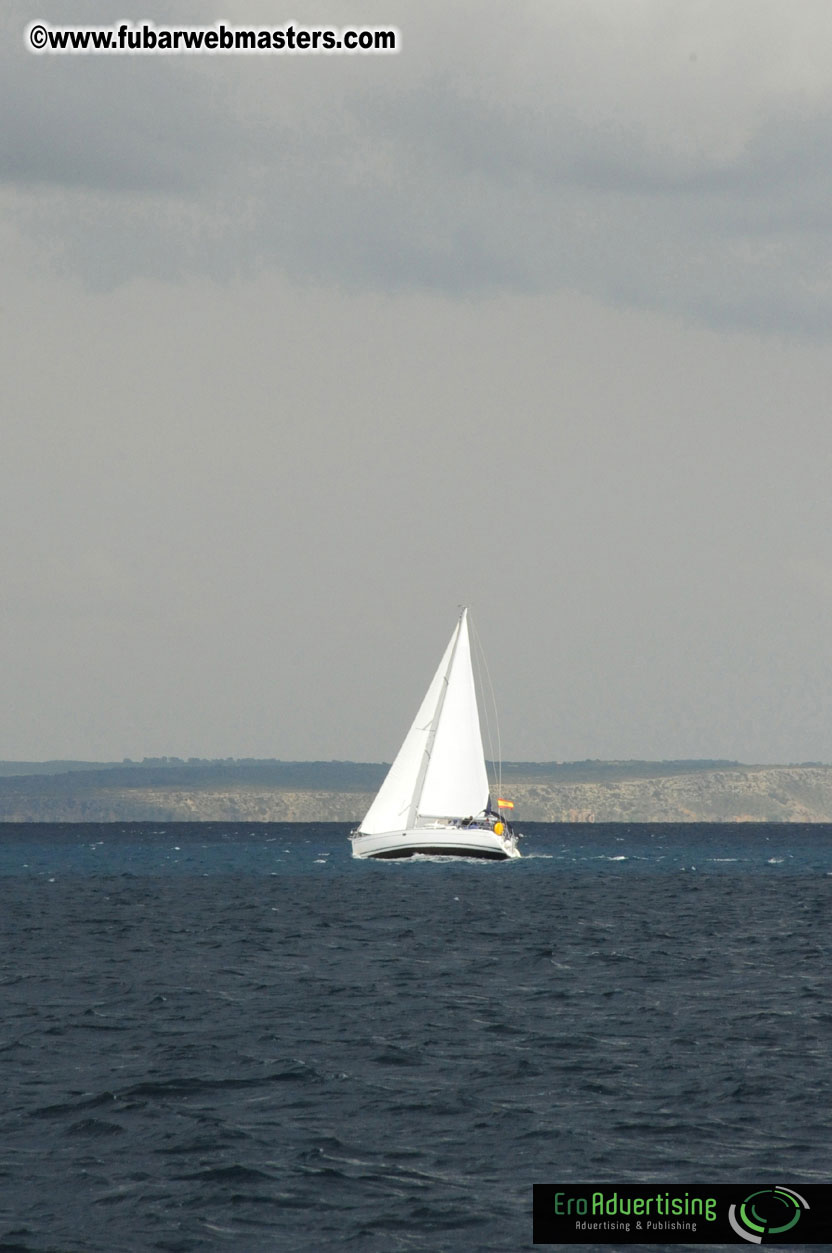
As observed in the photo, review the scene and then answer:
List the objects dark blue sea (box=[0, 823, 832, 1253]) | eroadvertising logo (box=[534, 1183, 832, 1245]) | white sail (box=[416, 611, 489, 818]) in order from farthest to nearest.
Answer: white sail (box=[416, 611, 489, 818])
dark blue sea (box=[0, 823, 832, 1253])
eroadvertising logo (box=[534, 1183, 832, 1245])

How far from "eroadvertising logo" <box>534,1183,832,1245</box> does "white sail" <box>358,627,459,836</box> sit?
7926 cm

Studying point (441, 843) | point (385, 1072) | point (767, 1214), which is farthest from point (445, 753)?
point (767, 1214)

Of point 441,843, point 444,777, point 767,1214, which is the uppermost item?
point 444,777

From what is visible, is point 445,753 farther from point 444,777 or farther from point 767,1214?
point 767,1214

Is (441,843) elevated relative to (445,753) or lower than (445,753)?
lower

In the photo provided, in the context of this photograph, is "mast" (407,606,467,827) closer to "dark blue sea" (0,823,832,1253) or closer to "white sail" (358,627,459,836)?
"white sail" (358,627,459,836)

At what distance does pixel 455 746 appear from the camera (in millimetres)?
101500

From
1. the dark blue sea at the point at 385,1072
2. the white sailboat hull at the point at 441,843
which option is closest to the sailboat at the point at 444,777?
the white sailboat hull at the point at 441,843

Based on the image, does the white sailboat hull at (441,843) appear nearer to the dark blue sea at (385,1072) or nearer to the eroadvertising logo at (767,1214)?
the dark blue sea at (385,1072)

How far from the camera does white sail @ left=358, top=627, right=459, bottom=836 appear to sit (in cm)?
10238

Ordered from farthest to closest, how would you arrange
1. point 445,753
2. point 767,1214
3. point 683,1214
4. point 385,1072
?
point 445,753 < point 385,1072 < point 767,1214 < point 683,1214

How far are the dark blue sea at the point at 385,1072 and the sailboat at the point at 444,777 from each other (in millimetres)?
34128

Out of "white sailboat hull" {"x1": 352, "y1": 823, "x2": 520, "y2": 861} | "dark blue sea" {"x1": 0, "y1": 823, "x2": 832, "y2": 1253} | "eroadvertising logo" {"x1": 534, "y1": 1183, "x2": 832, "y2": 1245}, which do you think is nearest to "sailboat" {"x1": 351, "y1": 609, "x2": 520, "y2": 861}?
"white sailboat hull" {"x1": 352, "y1": 823, "x2": 520, "y2": 861}

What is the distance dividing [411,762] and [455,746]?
329 cm
